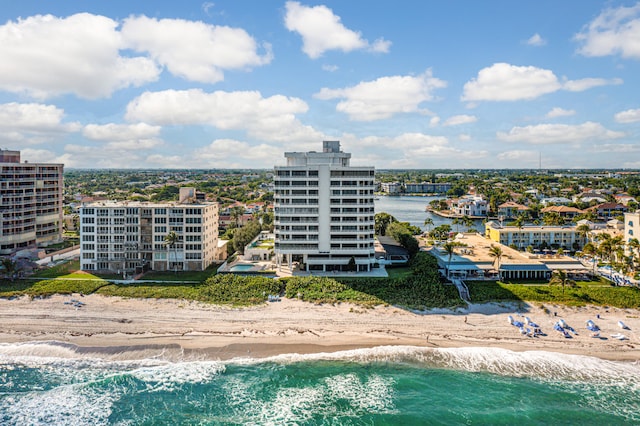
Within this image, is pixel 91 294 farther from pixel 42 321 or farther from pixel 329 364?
pixel 329 364

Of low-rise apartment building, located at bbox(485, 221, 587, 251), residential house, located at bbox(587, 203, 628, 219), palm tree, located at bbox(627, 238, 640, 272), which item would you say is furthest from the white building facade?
residential house, located at bbox(587, 203, 628, 219)

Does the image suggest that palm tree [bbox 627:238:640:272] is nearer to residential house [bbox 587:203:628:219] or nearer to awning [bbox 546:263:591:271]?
awning [bbox 546:263:591:271]

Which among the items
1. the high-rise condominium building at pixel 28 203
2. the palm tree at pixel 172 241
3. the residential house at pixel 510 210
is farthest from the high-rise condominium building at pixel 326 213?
the residential house at pixel 510 210

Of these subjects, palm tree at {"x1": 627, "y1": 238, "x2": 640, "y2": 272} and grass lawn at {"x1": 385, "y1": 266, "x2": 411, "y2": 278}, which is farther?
grass lawn at {"x1": 385, "y1": 266, "x2": 411, "y2": 278}

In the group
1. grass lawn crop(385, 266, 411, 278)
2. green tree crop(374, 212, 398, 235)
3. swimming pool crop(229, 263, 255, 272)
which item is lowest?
grass lawn crop(385, 266, 411, 278)

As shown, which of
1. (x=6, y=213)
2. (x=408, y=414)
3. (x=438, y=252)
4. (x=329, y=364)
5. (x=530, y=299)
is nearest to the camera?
(x=408, y=414)

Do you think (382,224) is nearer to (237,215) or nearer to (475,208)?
(237,215)

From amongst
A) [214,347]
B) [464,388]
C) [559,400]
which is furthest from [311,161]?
[559,400]
